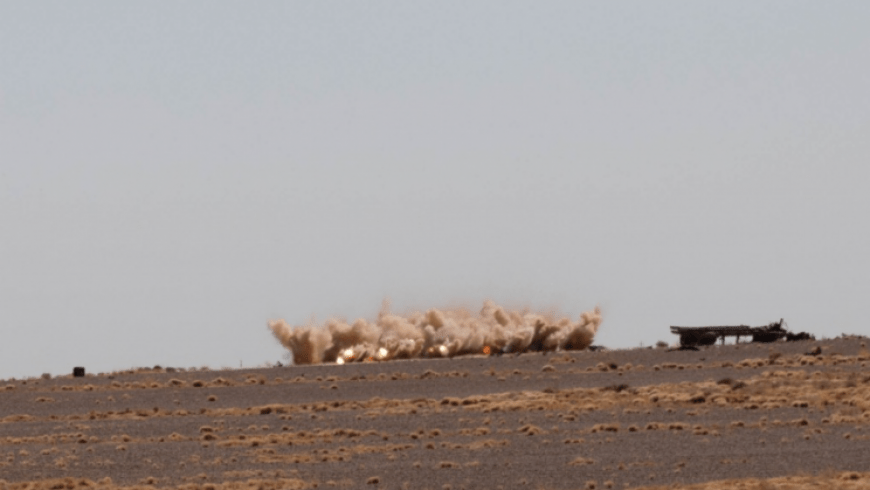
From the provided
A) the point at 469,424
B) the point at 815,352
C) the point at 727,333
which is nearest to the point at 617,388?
the point at 469,424

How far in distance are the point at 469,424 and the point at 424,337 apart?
65312 millimetres

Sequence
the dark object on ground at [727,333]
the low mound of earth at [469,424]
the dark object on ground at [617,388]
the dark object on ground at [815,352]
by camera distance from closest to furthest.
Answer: the low mound of earth at [469,424]
the dark object on ground at [617,388]
the dark object on ground at [815,352]
the dark object on ground at [727,333]

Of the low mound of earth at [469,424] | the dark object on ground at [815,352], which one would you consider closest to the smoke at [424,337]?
the low mound of earth at [469,424]

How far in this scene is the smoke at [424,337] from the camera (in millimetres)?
141375

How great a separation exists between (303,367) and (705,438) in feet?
216

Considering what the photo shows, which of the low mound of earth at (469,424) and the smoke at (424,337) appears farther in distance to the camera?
the smoke at (424,337)

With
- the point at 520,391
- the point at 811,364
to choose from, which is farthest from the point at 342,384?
the point at 811,364

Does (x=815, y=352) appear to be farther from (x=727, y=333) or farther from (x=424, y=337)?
(x=424, y=337)

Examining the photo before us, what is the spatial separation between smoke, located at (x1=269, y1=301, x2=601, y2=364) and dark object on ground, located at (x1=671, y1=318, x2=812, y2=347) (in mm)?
15982

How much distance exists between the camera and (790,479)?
52750 mm

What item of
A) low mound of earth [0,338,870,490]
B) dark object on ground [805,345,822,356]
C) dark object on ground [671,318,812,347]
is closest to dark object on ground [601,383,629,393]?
low mound of earth [0,338,870,490]

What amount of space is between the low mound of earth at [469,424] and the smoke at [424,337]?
12.5m

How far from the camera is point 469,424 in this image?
259ft

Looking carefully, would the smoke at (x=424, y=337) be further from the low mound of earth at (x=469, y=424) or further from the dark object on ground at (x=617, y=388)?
the dark object on ground at (x=617, y=388)
